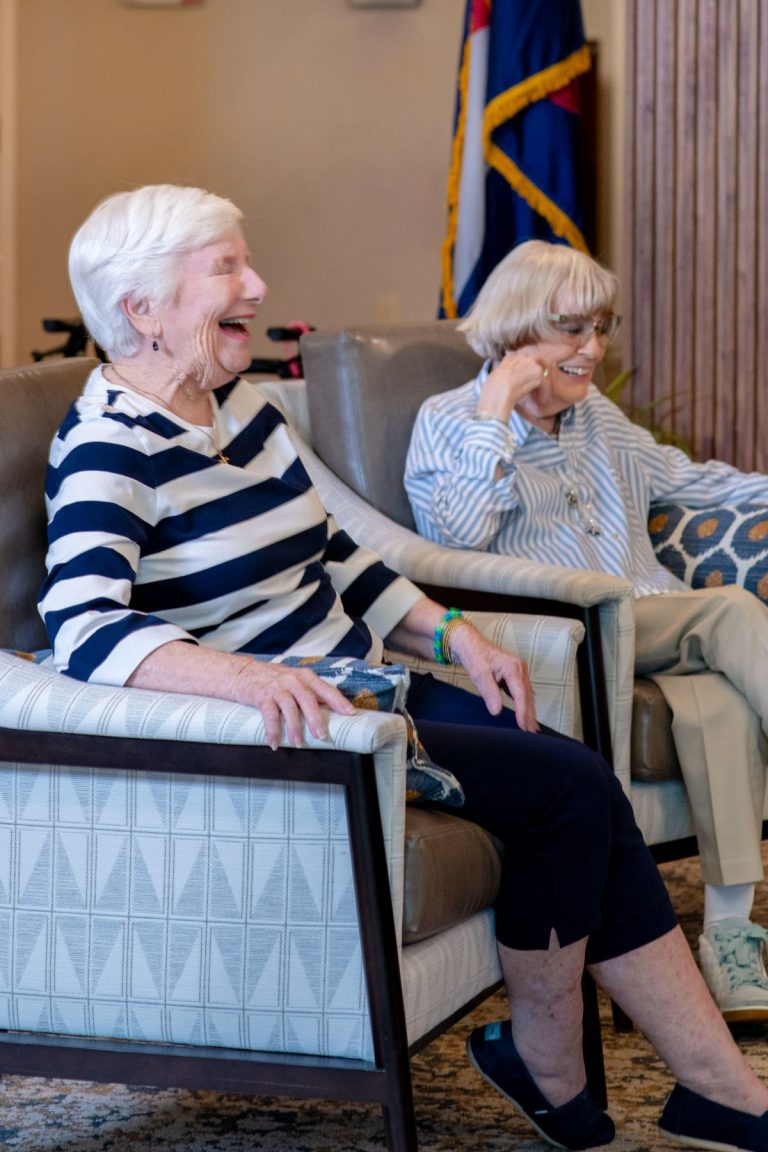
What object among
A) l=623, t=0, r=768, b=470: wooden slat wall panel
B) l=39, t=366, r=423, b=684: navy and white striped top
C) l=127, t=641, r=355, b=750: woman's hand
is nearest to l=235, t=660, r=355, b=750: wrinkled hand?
l=127, t=641, r=355, b=750: woman's hand

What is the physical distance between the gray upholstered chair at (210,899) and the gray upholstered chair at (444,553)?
62 centimetres

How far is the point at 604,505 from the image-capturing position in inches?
102

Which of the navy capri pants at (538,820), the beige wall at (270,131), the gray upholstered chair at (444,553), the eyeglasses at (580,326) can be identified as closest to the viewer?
the navy capri pants at (538,820)

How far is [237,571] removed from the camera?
1721 mm

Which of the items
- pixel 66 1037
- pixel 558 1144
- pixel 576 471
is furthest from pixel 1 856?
pixel 576 471

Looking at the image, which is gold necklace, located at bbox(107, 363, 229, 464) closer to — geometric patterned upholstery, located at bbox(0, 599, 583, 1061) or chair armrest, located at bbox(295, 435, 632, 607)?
geometric patterned upholstery, located at bbox(0, 599, 583, 1061)

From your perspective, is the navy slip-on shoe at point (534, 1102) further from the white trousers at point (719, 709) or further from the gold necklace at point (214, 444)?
the gold necklace at point (214, 444)

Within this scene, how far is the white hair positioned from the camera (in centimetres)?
175

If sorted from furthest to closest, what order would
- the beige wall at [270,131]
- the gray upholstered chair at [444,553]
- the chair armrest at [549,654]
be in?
the beige wall at [270,131], the gray upholstered chair at [444,553], the chair armrest at [549,654]

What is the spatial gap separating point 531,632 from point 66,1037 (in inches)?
32.2

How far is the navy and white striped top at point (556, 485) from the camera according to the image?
7.74 feet

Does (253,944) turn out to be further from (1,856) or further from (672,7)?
(672,7)

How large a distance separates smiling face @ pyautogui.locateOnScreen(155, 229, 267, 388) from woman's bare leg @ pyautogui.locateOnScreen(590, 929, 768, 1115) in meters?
0.83

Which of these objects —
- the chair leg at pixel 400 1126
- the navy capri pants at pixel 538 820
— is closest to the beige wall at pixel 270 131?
the navy capri pants at pixel 538 820
